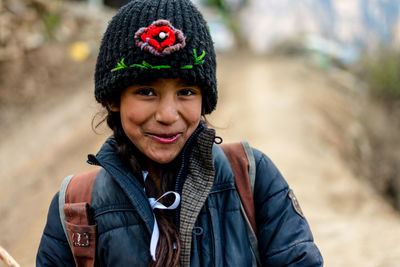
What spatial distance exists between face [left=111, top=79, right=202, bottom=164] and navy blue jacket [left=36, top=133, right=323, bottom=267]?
0.13 meters

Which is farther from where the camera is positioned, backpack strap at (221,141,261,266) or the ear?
the ear

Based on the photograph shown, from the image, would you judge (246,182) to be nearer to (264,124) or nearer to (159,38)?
(159,38)

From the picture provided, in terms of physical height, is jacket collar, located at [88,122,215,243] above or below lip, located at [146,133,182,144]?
below

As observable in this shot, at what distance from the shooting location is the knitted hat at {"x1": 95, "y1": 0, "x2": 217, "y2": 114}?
1.31 metres

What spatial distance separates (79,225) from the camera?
1.33m

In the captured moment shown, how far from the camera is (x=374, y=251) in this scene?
4.00 metres

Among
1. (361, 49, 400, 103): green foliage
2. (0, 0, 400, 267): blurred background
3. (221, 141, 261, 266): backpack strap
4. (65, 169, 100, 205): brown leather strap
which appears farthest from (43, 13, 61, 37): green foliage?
(361, 49, 400, 103): green foliage

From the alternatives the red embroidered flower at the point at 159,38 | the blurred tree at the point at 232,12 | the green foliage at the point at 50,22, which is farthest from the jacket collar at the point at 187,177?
the blurred tree at the point at 232,12

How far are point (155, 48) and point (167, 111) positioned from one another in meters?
0.22

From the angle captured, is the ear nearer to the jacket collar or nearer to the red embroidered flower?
the jacket collar

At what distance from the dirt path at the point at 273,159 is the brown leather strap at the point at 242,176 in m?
2.31

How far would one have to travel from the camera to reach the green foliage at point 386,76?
39.4 feet

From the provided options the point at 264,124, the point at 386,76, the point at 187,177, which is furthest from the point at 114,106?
the point at 386,76

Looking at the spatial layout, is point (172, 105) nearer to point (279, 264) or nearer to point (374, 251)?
point (279, 264)
